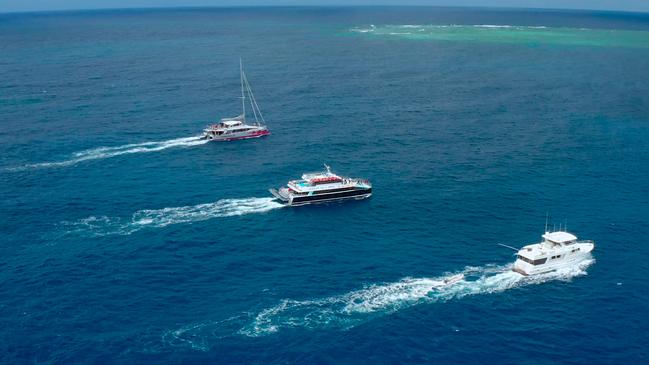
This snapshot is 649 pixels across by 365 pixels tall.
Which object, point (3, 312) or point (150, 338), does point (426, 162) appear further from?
point (3, 312)

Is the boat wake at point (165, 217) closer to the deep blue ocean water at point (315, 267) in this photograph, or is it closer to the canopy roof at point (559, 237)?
the deep blue ocean water at point (315, 267)

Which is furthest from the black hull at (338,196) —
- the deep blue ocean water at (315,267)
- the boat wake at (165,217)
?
the boat wake at (165,217)

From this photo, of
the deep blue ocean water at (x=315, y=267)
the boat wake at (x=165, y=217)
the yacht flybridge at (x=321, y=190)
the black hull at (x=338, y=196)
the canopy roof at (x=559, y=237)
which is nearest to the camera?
the deep blue ocean water at (x=315, y=267)

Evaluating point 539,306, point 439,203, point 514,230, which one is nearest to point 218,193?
point 439,203

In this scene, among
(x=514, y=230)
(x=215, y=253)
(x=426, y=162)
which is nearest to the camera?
(x=215, y=253)

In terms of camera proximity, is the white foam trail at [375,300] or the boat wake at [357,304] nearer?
the boat wake at [357,304]

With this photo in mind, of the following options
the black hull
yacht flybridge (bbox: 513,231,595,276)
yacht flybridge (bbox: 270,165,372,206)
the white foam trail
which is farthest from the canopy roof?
the black hull

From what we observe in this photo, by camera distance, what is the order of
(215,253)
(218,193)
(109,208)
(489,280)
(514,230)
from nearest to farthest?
(489,280) → (215,253) → (514,230) → (109,208) → (218,193)

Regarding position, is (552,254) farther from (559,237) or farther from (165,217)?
(165,217)

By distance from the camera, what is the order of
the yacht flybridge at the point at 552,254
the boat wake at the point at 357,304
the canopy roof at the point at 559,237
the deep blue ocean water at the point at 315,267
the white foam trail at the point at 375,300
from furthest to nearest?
the canopy roof at the point at 559,237, the yacht flybridge at the point at 552,254, the white foam trail at the point at 375,300, the boat wake at the point at 357,304, the deep blue ocean water at the point at 315,267
